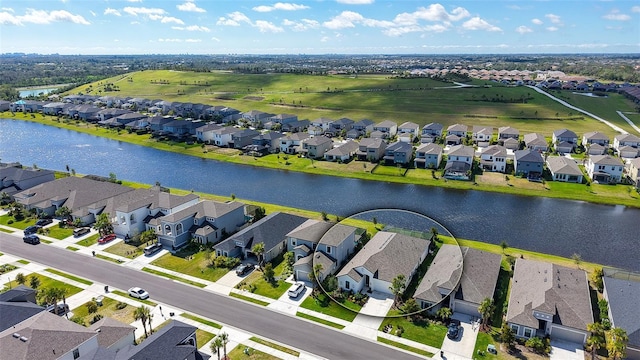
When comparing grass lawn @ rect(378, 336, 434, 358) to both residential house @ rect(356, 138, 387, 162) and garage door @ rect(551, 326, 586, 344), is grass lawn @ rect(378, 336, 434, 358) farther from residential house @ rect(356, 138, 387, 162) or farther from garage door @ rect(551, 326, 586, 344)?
residential house @ rect(356, 138, 387, 162)

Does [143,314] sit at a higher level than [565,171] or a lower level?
lower

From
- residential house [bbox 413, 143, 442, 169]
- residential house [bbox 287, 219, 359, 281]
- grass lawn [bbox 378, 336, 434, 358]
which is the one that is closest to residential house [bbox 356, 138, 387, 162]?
residential house [bbox 413, 143, 442, 169]

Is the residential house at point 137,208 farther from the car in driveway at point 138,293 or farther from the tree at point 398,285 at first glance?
the tree at point 398,285

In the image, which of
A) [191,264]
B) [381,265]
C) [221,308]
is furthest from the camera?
[191,264]

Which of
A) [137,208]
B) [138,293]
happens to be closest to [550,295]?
[138,293]

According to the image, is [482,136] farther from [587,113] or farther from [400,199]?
[587,113]

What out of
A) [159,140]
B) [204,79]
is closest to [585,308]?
[159,140]
